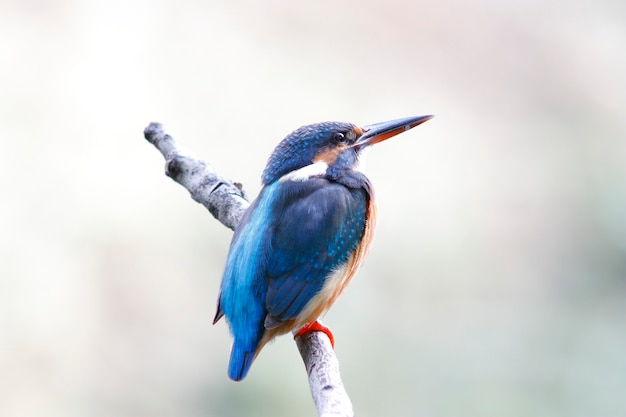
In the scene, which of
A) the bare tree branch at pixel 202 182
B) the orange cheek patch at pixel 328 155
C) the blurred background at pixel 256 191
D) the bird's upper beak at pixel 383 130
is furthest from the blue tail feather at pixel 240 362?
the blurred background at pixel 256 191

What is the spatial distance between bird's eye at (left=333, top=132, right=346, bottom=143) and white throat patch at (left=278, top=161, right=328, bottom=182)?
3.8 inches

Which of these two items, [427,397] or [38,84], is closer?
[427,397]

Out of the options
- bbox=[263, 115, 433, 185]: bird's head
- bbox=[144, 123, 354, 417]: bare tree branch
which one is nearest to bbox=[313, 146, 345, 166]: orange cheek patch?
bbox=[263, 115, 433, 185]: bird's head

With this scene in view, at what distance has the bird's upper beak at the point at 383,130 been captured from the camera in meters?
2.65

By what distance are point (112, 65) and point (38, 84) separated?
429 mm

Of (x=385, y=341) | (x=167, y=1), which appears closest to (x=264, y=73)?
(x=167, y=1)

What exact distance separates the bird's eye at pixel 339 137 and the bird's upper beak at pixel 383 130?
0.17ft

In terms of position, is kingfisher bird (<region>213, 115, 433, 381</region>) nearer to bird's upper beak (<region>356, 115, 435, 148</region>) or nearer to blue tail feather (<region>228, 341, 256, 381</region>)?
blue tail feather (<region>228, 341, 256, 381</region>)

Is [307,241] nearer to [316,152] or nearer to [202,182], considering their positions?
[316,152]

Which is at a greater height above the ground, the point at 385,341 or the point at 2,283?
the point at 2,283

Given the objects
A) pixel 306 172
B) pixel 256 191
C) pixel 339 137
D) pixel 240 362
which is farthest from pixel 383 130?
pixel 256 191

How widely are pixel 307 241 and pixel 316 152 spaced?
1.18ft

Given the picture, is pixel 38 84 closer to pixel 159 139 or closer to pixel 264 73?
pixel 264 73

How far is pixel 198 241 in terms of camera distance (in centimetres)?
408
